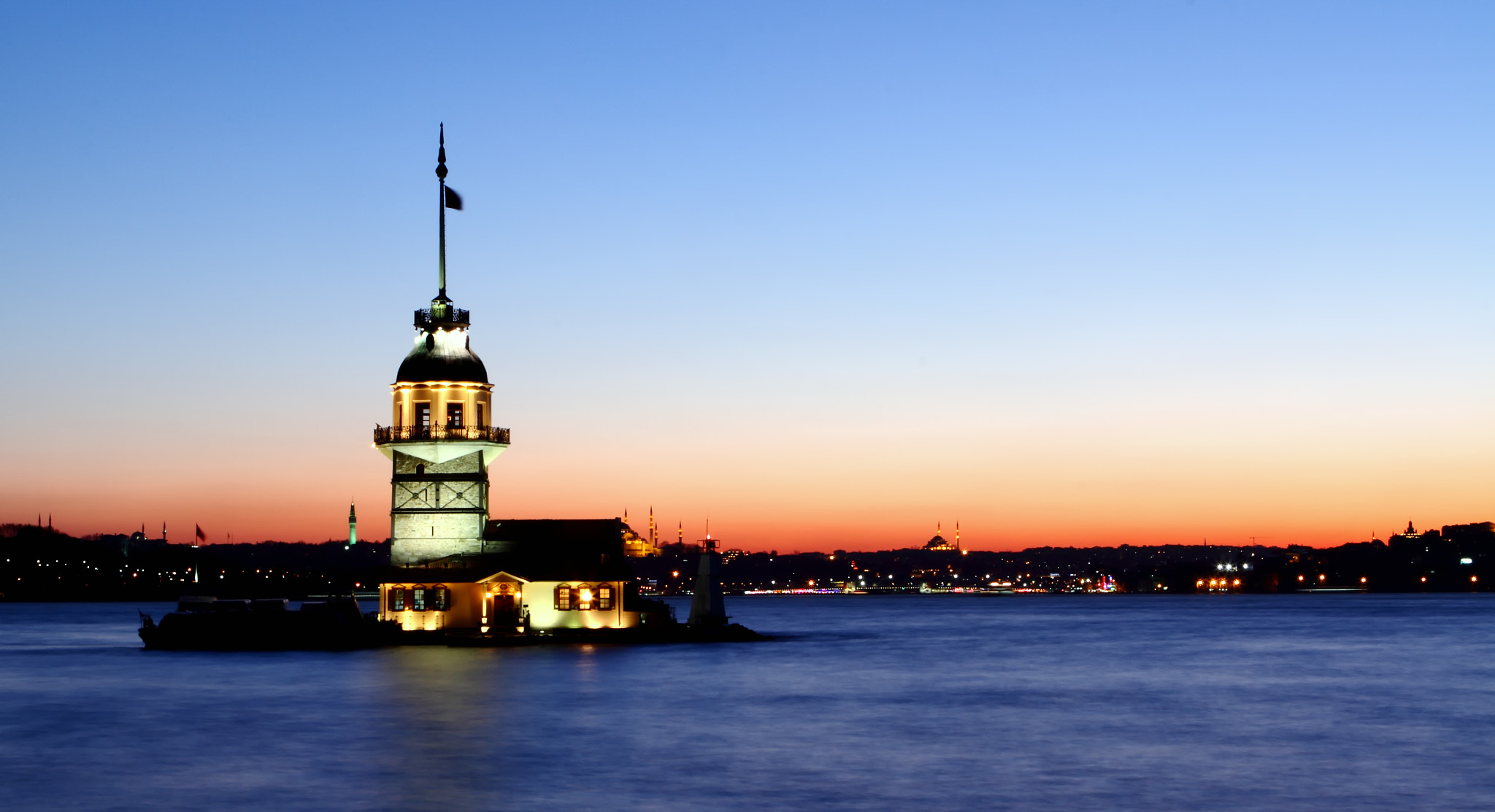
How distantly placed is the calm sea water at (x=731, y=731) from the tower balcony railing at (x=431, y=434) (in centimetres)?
922

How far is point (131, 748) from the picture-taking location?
4259 cm

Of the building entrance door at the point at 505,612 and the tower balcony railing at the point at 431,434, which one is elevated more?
the tower balcony railing at the point at 431,434

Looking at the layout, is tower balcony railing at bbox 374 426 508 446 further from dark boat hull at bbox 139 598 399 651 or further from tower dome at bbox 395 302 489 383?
dark boat hull at bbox 139 598 399 651

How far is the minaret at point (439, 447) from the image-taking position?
7256cm

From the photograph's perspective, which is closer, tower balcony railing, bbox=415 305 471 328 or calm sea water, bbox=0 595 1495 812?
calm sea water, bbox=0 595 1495 812

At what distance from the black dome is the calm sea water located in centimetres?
1196

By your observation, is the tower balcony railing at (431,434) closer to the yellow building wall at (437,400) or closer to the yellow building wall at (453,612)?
the yellow building wall at (437,400)

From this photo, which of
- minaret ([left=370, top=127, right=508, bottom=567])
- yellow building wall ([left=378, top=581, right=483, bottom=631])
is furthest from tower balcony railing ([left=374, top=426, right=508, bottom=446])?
yellow building wall ([left=378, top=581, right=483, bottom=631])

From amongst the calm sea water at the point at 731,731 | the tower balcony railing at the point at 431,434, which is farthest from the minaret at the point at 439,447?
the calm sea water at the point at 731,731

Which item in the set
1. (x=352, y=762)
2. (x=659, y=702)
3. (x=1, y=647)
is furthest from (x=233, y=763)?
(x=1, y=647)

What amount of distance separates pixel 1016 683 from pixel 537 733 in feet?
87.6

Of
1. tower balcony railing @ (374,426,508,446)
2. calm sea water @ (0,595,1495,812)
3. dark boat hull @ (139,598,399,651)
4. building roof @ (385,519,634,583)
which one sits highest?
tower balcony railing @ (374,426,508,446)

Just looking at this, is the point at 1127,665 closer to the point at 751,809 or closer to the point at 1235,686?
the point at 1235,686

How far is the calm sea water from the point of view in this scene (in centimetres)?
3481
